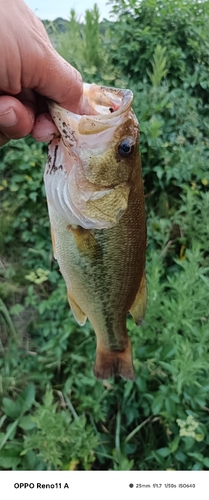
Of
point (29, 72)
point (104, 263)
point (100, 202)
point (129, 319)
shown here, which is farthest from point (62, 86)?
point (129, 319)

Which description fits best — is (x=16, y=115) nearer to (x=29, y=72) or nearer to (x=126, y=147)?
(x=29, y=72)

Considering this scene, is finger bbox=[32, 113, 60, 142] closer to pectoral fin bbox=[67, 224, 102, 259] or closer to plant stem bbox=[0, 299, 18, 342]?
pectoral fin bbox=[67, 224, 102, 259]

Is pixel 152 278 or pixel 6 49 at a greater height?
pixel 6 49

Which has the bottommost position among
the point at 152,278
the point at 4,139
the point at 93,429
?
the point at 93,429

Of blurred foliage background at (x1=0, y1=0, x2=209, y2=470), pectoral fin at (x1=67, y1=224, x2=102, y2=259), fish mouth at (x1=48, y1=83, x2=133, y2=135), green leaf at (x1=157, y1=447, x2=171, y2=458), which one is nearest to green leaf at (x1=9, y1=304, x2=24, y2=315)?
blurred foliage background at (x1=0, y1=0, x2=209, y2=470)

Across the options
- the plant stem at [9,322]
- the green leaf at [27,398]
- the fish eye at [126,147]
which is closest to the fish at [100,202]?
the fish eye at [126,147]
